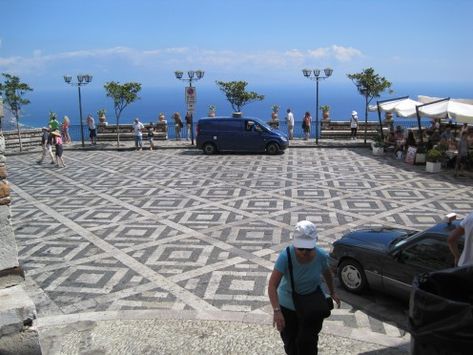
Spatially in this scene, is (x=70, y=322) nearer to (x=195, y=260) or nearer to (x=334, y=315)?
(x=195, y=260)

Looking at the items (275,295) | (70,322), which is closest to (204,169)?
(70,322)

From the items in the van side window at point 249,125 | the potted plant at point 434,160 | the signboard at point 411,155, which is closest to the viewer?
the potted plant at point 434,160

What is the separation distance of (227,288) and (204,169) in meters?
11.2

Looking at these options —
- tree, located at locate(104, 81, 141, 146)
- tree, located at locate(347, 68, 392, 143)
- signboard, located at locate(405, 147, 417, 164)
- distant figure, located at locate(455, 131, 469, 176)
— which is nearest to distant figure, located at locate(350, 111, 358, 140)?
tree, located at locate(347, 68, 392, 143)

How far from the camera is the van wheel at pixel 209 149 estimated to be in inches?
911

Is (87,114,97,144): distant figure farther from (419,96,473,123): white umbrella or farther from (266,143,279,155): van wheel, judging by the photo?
(419,96,473,123): white umbrella

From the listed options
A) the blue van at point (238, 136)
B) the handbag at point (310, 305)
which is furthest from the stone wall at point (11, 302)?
the blue van at point (238, 136)

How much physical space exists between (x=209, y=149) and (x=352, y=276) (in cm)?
1570

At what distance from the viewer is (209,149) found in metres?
23.2

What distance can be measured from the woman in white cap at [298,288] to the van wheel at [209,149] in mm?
18679

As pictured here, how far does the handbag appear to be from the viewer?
4.46 m

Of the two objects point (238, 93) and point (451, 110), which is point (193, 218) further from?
point (238, 93)

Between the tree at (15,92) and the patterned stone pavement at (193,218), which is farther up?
the tree at (15,92)

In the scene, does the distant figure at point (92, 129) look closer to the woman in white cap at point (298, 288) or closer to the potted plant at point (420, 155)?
the potted plant at point (420, 155)
